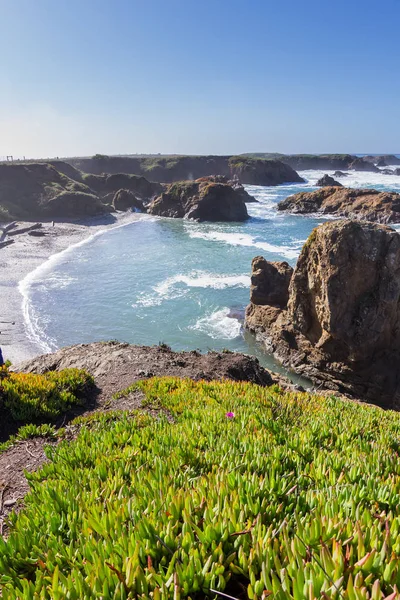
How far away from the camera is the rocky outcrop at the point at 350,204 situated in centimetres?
5634

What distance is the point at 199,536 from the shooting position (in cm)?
218

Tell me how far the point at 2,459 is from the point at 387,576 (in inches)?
210

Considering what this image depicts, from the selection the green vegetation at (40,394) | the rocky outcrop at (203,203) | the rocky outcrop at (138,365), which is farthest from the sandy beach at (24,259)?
the rocky outcrop at (203,203)

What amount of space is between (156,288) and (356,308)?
20280 mm

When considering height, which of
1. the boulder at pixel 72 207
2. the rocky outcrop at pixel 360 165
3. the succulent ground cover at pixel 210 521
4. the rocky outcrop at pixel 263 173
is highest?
the rocky outcrop at pixel 360 165

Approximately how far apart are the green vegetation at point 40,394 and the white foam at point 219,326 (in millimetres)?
15131

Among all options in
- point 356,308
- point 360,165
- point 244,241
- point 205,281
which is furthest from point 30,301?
point 360,165

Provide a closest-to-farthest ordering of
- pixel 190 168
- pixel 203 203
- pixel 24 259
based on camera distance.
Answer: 1. pixel 24 259
2. pixel 203 203
3. pixel 190 168

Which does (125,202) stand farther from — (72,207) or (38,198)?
(38,198)

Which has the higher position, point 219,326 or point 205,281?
point 205,281

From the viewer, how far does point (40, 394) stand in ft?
27.3

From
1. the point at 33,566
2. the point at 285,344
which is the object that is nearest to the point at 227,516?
the point at 33,566

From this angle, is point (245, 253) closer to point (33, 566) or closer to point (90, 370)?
point (90, 370)

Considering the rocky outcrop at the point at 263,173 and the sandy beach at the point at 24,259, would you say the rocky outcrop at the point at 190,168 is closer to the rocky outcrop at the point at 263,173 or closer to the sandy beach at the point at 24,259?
the rocky outcrop at the point at 263,173
